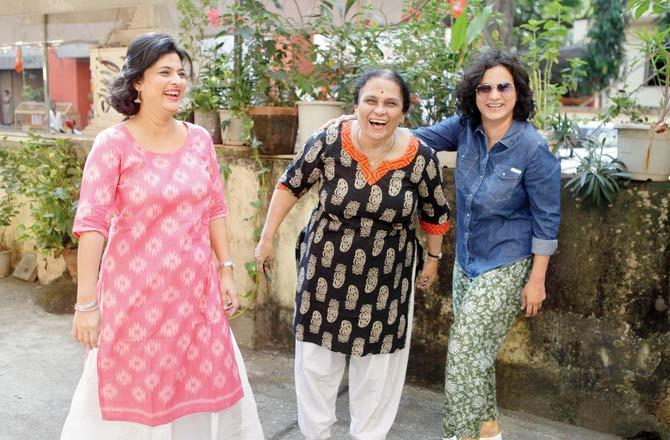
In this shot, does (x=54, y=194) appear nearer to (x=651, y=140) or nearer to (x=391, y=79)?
(x=391, y=79)

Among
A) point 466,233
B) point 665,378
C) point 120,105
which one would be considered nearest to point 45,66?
point 120,105

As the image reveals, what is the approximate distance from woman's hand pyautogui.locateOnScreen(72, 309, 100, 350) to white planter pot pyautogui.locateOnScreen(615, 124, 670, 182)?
7.57 feet

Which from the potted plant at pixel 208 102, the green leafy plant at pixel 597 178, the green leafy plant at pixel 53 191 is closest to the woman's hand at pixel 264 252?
the green leafy plant at pixel 597 178

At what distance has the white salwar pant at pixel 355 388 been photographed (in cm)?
275

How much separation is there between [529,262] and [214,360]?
128cm

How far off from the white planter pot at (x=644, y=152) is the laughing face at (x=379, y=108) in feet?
3.74

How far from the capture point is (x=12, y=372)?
3.92 meters

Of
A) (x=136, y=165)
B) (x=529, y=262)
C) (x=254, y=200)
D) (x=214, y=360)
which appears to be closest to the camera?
(x=136, y=165)

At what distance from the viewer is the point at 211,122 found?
14.3 ft

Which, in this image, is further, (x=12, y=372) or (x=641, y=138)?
(x=12, y=372)

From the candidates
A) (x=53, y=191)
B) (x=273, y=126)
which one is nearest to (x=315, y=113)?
(x=273, y=126)

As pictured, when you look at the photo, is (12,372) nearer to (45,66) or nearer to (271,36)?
(271,36)

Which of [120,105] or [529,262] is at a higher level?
[120,105]

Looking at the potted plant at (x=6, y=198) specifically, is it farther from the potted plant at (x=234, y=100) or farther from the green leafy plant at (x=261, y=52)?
the green leafy plant at (x=261, y=52)
